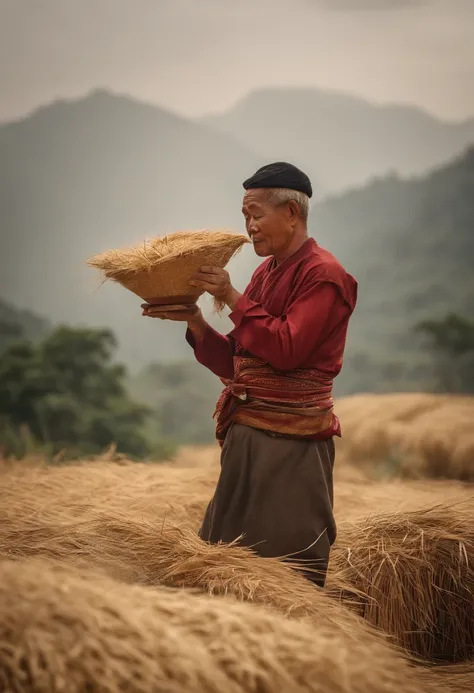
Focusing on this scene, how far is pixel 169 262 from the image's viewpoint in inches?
89.5

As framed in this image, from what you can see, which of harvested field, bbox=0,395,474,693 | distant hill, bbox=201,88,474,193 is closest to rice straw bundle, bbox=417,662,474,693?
harvested field, bbox=0,395,474,693

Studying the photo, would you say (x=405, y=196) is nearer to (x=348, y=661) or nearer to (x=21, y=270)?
(x=21, y=270)

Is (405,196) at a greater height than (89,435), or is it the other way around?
(405,196)

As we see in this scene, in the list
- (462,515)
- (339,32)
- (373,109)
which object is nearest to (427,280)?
(373,109)

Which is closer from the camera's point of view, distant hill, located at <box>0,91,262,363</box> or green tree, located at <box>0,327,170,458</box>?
green tree, located at <box>0,327,170,458</box>

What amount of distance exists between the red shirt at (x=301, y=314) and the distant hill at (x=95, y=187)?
424cm

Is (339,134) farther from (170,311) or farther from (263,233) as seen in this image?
(170,311)

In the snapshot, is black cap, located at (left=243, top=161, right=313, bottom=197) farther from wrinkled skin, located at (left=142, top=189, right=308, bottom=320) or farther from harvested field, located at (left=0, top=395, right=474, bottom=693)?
harvested field, located at (left=0, top=395, right=474, bottom=693)

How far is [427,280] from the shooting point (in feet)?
22.3

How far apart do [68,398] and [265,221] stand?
393 centimetres

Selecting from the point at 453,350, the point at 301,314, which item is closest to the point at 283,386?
the point at 301,314

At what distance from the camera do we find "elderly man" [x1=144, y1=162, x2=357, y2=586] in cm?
234

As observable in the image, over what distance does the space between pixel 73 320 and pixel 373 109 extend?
114 inches

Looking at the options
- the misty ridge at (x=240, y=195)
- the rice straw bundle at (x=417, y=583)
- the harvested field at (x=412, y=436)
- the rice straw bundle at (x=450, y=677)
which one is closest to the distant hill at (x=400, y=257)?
the misty ridge at (x=240, y=195)
